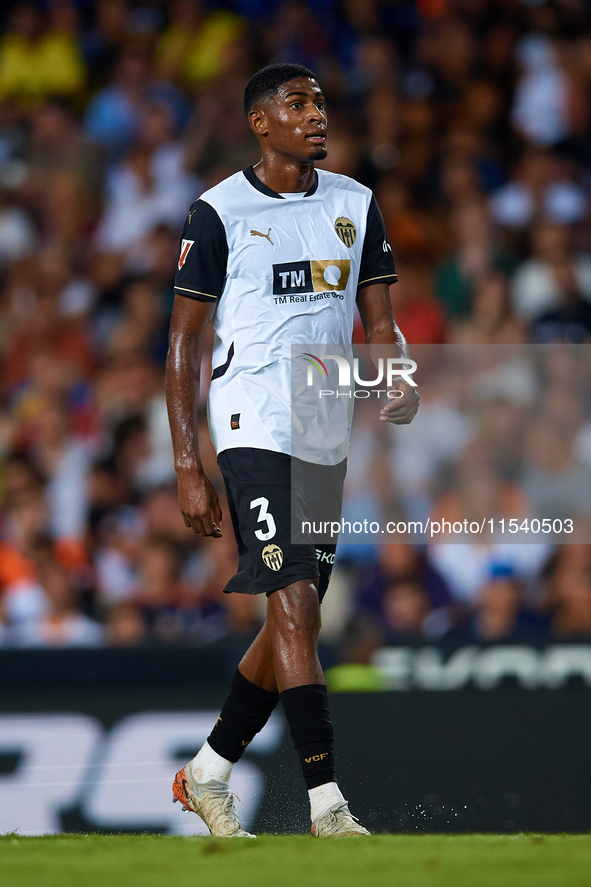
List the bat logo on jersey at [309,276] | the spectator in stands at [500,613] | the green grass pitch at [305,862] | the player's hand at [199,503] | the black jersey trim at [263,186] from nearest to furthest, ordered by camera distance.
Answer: the green grass pitch at [305,862] → the player's hand at [199,503] → the bat logo on jersey at [309,276] → the black jersey trim at [263,186] → the spectator in stands at [500,613]

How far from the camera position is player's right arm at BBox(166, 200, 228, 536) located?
355cm

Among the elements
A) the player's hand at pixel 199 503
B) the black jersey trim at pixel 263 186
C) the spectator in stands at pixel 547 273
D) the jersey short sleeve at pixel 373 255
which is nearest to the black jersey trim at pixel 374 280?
the jersey short sleeve at pixel 373 255

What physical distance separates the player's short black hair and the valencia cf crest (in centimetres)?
47

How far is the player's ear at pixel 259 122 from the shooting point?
3.70 metres

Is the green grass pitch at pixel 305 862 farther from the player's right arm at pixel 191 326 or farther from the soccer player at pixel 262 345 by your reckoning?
the player's right arm at pixel 191 326

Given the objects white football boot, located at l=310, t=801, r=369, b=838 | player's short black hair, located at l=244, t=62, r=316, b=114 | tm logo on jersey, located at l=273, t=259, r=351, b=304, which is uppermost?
player's short black hair, located at l=244, t=62, r=316, b=114

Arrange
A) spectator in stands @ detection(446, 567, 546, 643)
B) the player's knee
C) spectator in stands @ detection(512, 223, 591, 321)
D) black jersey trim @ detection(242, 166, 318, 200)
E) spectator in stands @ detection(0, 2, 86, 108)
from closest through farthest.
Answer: the player's knee < black jersey trim @ detection(242, 166, 318, 200) < spectator in stands @ detection(446, 567, 546, 643) < spectator in stands @ detection(512, 223, 591, 321) < spectator in stands @ detection(0, 2, 86, 108)

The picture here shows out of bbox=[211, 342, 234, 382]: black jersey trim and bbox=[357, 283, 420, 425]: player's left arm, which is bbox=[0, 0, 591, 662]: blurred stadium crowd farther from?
bbox=[211, 342, 234, 382]: black jersey trim

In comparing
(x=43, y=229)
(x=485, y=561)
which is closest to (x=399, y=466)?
(x=485, y=561)

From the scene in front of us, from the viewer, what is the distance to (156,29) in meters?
10.3

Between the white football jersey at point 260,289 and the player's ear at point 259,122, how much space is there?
0.17 m

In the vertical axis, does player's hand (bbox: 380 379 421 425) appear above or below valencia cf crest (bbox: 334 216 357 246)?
below

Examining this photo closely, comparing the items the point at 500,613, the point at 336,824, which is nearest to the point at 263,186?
the point at 336,824

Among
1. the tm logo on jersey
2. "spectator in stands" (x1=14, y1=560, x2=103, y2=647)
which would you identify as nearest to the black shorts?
the tm logo on jersey
